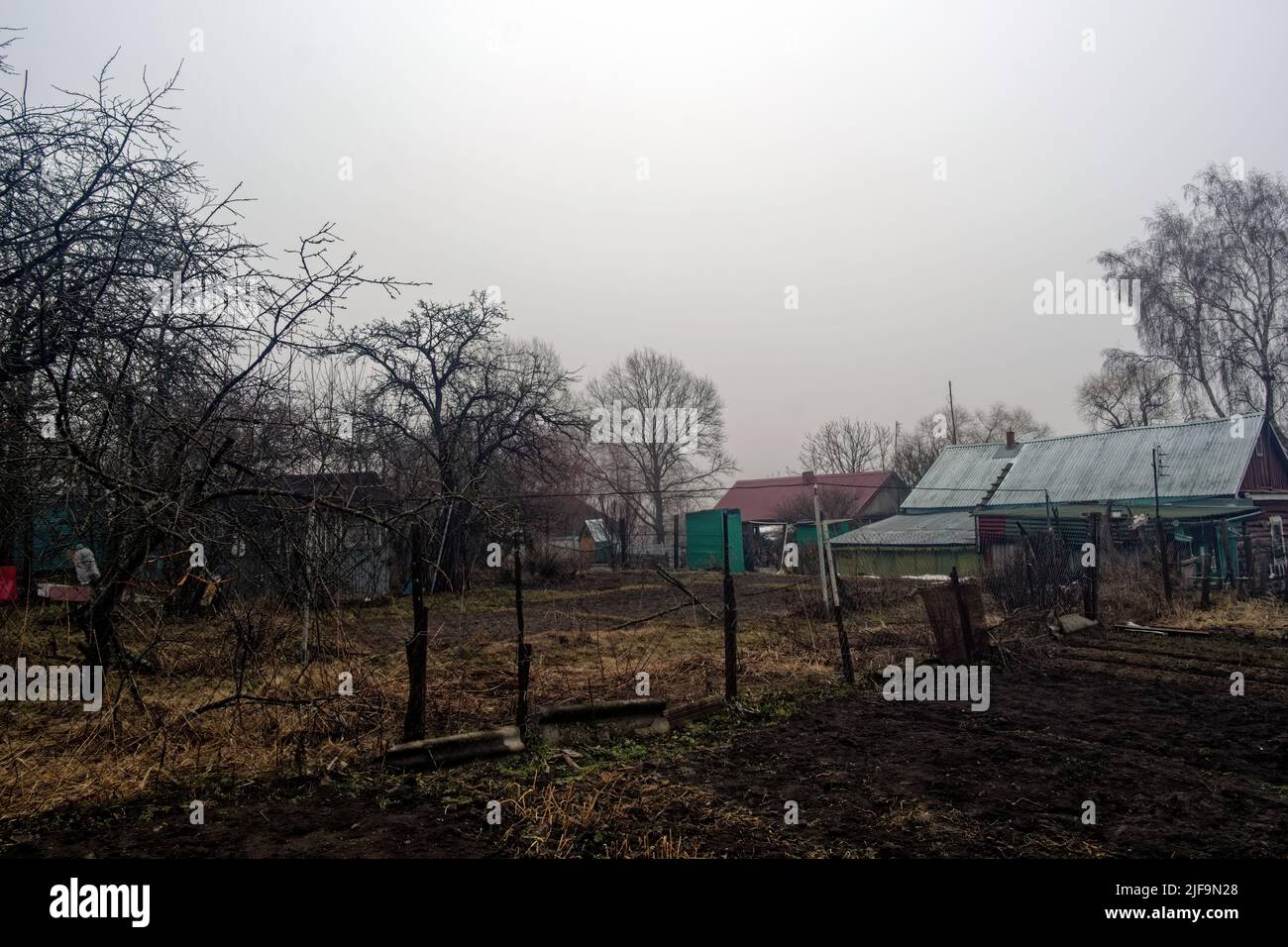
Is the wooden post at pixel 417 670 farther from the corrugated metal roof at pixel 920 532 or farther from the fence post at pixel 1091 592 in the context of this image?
the corrugated metal roof at pixel 920 532

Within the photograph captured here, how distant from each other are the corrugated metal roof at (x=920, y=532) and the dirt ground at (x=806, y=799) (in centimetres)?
2113

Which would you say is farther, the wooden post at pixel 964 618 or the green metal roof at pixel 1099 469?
the green metal roof at pixel 1099 469

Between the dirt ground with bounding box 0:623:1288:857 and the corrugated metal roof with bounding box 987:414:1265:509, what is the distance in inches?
854

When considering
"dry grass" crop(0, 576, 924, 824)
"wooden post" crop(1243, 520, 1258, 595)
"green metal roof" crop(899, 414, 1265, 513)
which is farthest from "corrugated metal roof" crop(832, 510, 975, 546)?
"dry grass" crop(0, 576, 924, 824)

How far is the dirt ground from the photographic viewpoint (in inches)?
160

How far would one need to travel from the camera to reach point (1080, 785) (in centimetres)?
509

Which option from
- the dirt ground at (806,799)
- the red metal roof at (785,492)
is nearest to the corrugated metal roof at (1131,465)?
the red metal roof at (785,492)

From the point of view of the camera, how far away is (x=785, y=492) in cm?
4819

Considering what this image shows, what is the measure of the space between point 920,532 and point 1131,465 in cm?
735

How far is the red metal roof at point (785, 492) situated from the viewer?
43.4 m

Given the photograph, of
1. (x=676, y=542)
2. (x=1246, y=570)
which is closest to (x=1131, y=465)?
(x=1246, y=570)

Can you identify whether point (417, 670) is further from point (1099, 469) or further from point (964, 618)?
point (1099, 469)

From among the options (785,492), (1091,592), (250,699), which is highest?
(785,492)
